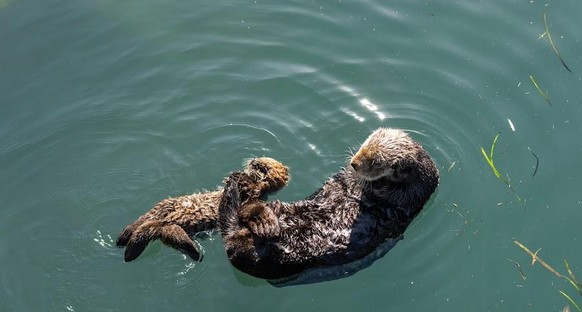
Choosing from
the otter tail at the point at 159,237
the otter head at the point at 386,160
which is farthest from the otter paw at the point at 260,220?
the otter head at the point at 386,160

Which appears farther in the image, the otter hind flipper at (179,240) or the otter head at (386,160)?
the otter head at (386,160)

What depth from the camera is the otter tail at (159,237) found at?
5379mm

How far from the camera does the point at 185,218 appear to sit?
Result: 5.80m

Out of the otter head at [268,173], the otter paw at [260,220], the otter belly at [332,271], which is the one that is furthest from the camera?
the otter head at [268,173]

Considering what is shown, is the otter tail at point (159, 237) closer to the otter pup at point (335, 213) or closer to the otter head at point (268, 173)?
the otter pup at point (335, 213)

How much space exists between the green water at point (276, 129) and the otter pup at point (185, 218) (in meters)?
0.33

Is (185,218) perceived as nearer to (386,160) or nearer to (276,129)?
(386,160)

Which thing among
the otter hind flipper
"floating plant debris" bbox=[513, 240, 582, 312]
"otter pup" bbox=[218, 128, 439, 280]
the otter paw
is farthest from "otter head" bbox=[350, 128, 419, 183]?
the otter hind flipper

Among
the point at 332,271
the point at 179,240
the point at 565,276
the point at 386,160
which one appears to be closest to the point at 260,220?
the point at 179,240

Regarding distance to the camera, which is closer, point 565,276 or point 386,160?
point 386,160

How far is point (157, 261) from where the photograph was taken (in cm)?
616

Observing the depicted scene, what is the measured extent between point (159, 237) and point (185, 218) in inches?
12.2

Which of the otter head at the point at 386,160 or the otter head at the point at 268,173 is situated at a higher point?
the otter head at the point at 386,160

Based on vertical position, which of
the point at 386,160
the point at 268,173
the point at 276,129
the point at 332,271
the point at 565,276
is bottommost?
the point at 332,271
